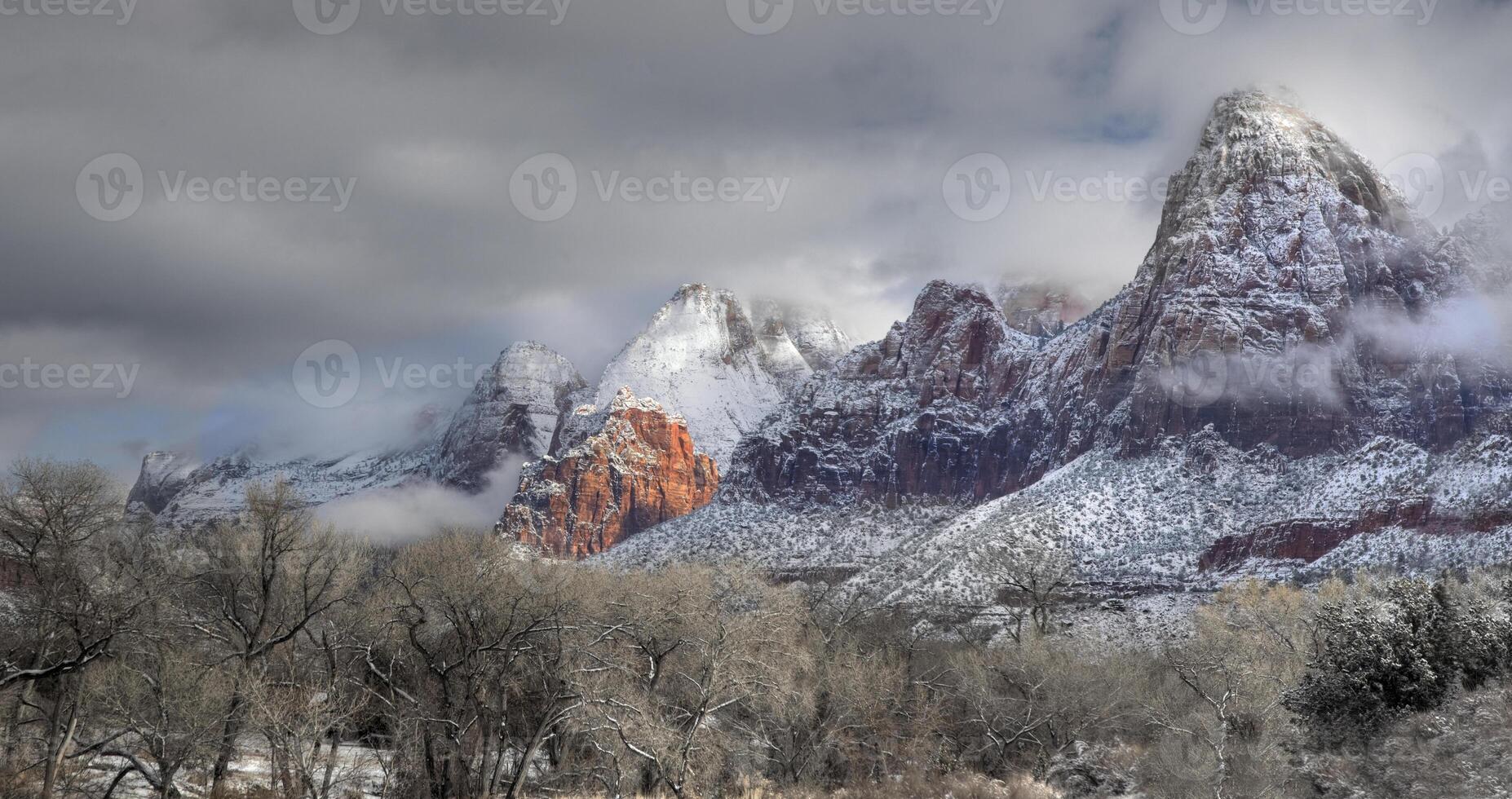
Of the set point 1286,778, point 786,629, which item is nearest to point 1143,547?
point 786,629

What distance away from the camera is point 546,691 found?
3822cm

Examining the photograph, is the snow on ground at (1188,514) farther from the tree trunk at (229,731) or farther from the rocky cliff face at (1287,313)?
the tree trunk at (229,731)

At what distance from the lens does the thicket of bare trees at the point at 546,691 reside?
2753 centimetres

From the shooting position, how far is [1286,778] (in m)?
27.4

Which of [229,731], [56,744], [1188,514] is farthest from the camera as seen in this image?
[1188,514]

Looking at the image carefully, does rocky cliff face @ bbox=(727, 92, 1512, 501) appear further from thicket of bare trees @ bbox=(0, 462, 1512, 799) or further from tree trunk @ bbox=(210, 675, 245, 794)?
tree trunk @ bbox=(210, 675, 245, 794)

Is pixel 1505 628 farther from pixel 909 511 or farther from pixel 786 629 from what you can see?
pixel 909 511

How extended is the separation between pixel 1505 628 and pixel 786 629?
29.3 metres

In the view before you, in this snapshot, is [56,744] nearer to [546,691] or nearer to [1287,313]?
[546,691]

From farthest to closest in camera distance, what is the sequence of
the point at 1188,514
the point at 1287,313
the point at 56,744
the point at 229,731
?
the point at 1287,313 → the point at 1188,514 → the point at 229,731 → the point at 56,744

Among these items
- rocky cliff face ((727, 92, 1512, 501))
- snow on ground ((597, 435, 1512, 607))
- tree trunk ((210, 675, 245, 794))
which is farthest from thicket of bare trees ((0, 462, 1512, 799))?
rocky cliff face ((727, 92, 1512, 501))

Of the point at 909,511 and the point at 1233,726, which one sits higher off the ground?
the point at 909,511

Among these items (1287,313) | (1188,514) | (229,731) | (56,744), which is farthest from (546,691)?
(1287,313)

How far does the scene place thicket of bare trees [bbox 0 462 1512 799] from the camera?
1084 inches
